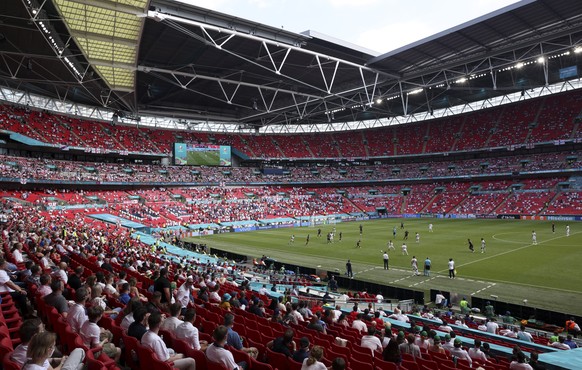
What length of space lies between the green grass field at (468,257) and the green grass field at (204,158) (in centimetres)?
2654

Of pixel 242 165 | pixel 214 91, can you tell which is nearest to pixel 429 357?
pixel 214 91

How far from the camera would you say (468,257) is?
1104 inches

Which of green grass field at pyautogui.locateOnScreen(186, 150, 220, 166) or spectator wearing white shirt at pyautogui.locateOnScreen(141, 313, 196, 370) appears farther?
green grass field at pyautogui.locateOnScreen(186, 150, 220, 166)

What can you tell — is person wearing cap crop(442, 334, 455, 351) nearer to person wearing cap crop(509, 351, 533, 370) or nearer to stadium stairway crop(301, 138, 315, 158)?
person wearing cap crop(509, 351, 533, 370)

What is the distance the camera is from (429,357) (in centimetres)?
795

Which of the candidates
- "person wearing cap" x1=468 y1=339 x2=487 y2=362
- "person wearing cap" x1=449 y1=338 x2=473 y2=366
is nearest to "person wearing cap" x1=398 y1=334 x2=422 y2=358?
"person wearing cap" x1=449 y1=338 x2=473 y2=366

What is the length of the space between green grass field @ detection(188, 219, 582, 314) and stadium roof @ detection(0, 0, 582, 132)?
17.3 m

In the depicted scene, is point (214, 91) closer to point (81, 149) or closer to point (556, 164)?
point (81, 149)

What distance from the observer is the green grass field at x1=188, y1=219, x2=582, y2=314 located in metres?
19.8

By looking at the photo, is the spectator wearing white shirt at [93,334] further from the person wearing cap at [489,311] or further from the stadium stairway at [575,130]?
the stadium stairway at [575,130]

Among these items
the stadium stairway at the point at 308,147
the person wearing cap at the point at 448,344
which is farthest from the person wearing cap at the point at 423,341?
the stadium stairway at the point at 308,147

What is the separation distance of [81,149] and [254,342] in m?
63.3

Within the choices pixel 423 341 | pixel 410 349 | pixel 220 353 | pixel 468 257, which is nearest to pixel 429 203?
pixel 468 257

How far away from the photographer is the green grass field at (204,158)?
70.1 metres
